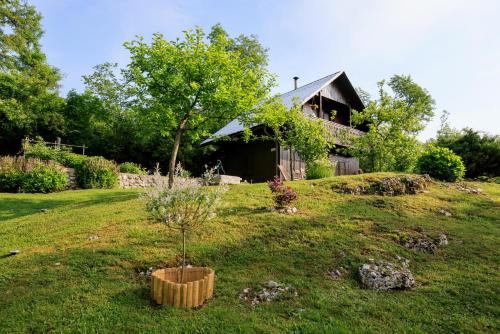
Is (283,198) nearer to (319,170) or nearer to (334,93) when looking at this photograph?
(319,170)

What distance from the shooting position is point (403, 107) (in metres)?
17.8

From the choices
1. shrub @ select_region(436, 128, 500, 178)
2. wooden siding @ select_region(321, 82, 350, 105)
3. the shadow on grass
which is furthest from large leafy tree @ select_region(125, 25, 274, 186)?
shrub @ select_region(436, 128, 500, 178)

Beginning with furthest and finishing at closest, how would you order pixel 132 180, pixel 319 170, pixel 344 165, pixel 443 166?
pixel 344 165 → pixel 132 180 → pixel 319 170 → pixel 443 166

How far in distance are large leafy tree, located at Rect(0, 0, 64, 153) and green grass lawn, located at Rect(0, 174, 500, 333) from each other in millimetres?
16317

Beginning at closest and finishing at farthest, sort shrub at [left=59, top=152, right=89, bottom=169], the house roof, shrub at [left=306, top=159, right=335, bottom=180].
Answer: shrub at [left=306, top=159, right=335, bottom=180] → shrub at [left=59, top=152, right=89, bottom=169] → the house roof

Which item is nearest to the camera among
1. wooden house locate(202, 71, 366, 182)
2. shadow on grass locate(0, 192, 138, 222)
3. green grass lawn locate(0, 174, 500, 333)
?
green grass lawn locate(0, 174, 500, 333)

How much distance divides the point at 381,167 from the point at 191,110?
32.7 feet

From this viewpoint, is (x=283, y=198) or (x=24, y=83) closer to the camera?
(x=283, y=198)

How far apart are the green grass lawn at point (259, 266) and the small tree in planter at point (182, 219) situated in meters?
0.19

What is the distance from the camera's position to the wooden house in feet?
63.9

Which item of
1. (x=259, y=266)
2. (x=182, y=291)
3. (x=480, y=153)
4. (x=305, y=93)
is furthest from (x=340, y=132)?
(x=182, y=291)

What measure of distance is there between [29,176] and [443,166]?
17779mm

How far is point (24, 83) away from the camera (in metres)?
27.5

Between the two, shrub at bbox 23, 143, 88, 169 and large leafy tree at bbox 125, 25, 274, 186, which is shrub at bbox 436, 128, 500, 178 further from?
shrub at bbox 23, 143, 88, 169
